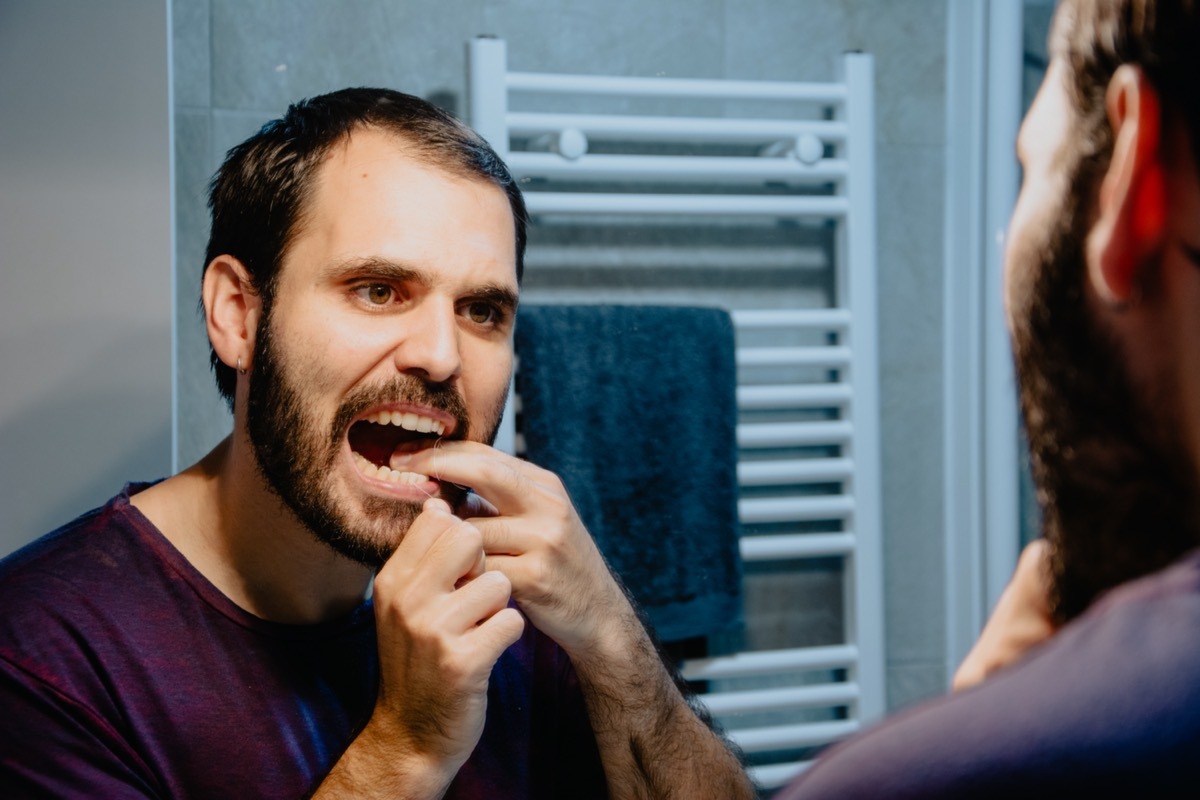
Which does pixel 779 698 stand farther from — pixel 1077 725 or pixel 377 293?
pixel 1077 725

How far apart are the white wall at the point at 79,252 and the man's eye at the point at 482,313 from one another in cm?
31

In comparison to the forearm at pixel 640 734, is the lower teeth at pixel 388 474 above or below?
above

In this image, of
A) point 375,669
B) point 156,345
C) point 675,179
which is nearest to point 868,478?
point 675,179

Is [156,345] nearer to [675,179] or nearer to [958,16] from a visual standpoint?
[675,179]

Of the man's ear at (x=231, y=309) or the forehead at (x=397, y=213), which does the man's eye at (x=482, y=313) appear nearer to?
the forehead at (x=397, y=213)

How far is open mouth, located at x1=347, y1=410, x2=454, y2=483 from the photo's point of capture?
2.68 feet

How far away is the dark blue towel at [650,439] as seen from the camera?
4.00 feet

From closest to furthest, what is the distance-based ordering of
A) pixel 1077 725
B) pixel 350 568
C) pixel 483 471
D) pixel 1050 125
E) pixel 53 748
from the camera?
pixel 1077 725, pixel 1050 125, pixel 53 748, pixel 483 471, pixel 350 568

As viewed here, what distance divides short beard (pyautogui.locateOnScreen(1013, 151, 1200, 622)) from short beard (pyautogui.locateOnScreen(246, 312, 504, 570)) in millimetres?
510

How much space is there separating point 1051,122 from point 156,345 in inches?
32.4

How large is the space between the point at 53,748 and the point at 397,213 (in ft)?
1.51

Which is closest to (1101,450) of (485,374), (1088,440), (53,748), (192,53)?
(1088,440)

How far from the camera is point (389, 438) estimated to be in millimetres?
904

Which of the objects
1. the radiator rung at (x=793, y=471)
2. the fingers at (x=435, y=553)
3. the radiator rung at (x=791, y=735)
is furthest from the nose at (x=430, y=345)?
the radiator rung at (x=791, y=735)
